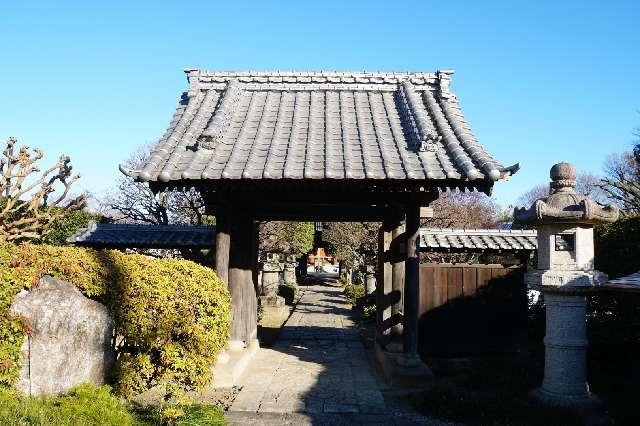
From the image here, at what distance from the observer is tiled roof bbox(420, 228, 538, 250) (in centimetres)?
1365

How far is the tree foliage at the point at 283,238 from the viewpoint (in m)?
30.2

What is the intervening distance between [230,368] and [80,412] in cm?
359

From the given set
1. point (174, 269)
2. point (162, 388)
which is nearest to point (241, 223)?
point (174, 269)

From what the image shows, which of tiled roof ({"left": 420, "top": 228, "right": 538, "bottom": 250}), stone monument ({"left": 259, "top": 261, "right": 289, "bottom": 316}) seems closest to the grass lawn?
tiled roof ({"left": 420, "top": 228, "right": 538, "bottom": 250})

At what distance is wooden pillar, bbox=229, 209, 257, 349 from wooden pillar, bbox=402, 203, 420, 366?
3.10 meters

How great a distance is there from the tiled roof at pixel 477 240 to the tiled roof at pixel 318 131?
428 cm

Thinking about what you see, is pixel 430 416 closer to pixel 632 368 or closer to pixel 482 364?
pixel 482 364

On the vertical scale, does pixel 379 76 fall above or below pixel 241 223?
above

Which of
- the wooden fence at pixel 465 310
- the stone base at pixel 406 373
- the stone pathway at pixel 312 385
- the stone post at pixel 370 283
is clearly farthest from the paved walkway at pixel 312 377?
the stone post at pixel 370 283

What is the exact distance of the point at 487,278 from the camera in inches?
418

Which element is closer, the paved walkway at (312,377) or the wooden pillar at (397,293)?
the paved walkway at (312,377)

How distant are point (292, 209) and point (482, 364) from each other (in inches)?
183

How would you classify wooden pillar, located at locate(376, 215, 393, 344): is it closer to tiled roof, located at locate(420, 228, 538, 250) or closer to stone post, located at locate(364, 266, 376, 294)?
tiled roof, located at locate(420, 228, 538, 250)

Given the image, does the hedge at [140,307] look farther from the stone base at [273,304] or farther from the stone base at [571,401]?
the stone base at [273,304]
